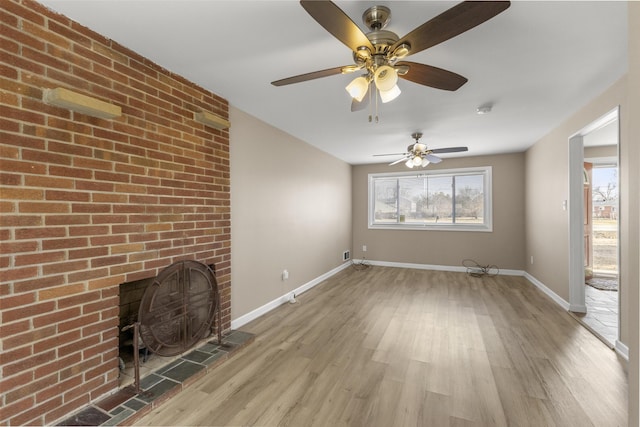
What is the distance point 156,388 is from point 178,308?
0.53 m

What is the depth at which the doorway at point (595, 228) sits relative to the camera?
10.00 ft

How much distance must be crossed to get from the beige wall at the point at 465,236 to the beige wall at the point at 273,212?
53.2 inches

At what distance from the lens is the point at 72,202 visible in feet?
5.35

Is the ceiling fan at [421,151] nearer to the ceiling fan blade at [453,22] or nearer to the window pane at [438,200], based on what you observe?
the window pane at [438,200]

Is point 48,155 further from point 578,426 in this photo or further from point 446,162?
point 446,162

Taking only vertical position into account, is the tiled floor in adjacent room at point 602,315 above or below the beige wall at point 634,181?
below

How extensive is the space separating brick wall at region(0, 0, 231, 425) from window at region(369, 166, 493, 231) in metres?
4.76

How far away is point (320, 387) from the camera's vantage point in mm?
1981

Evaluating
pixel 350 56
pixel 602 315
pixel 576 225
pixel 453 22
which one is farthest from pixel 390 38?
pixel 602 315

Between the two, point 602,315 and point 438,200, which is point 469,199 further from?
point 602,315

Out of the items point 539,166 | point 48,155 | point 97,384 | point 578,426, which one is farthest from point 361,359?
point 539,166

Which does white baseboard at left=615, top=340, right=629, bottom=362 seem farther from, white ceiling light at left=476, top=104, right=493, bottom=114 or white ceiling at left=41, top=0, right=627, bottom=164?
white ceiling light at left=476, top=104, right=493, bottom=114

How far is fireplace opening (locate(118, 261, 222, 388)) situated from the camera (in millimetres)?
1955

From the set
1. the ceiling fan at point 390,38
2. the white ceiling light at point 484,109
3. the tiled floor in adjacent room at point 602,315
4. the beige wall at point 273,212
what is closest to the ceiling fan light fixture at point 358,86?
the ceiling fan at point 390,38
